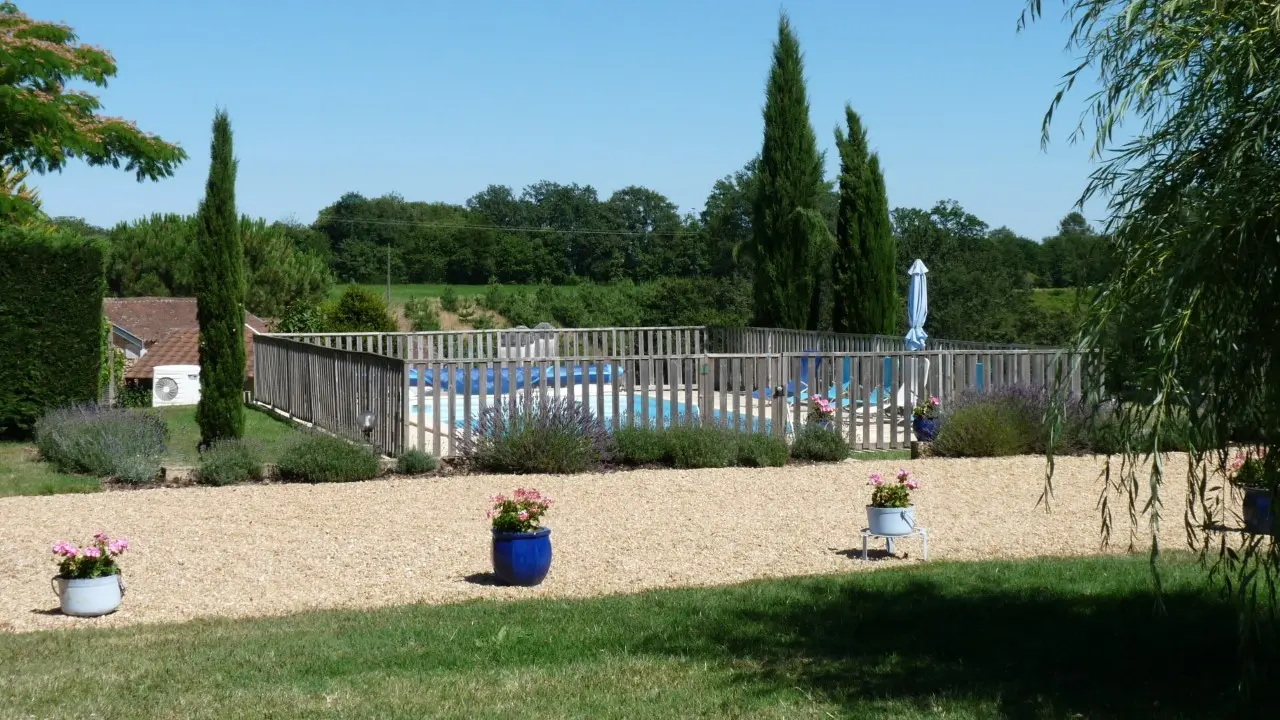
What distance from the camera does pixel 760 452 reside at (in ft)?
43.0

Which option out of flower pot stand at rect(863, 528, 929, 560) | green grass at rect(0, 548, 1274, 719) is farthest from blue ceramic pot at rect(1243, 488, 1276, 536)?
A: flower pot stand at rect(863, 528, 929, 560)

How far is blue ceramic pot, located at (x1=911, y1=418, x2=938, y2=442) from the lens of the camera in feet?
47.0

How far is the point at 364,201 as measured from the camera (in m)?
68.1

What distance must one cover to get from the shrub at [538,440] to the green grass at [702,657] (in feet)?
16.7

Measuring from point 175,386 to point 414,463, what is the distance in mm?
10458

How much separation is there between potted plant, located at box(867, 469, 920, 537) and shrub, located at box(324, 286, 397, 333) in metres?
18.6

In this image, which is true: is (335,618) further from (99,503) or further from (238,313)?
(238,313)

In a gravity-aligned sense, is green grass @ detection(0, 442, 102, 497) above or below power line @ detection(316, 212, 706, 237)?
below

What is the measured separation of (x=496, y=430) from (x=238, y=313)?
386cm

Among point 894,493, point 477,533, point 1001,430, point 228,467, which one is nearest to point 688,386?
point 1001,430

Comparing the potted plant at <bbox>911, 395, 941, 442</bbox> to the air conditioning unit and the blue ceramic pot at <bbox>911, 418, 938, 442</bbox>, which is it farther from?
the air conditioning unit

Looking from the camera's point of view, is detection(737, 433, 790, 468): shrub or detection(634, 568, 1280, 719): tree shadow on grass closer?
detection(634, 568, 1280, 719): tree shadow on grass

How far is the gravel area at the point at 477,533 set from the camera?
7973mm

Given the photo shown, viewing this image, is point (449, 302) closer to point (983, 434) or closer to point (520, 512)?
point (983, 434)
